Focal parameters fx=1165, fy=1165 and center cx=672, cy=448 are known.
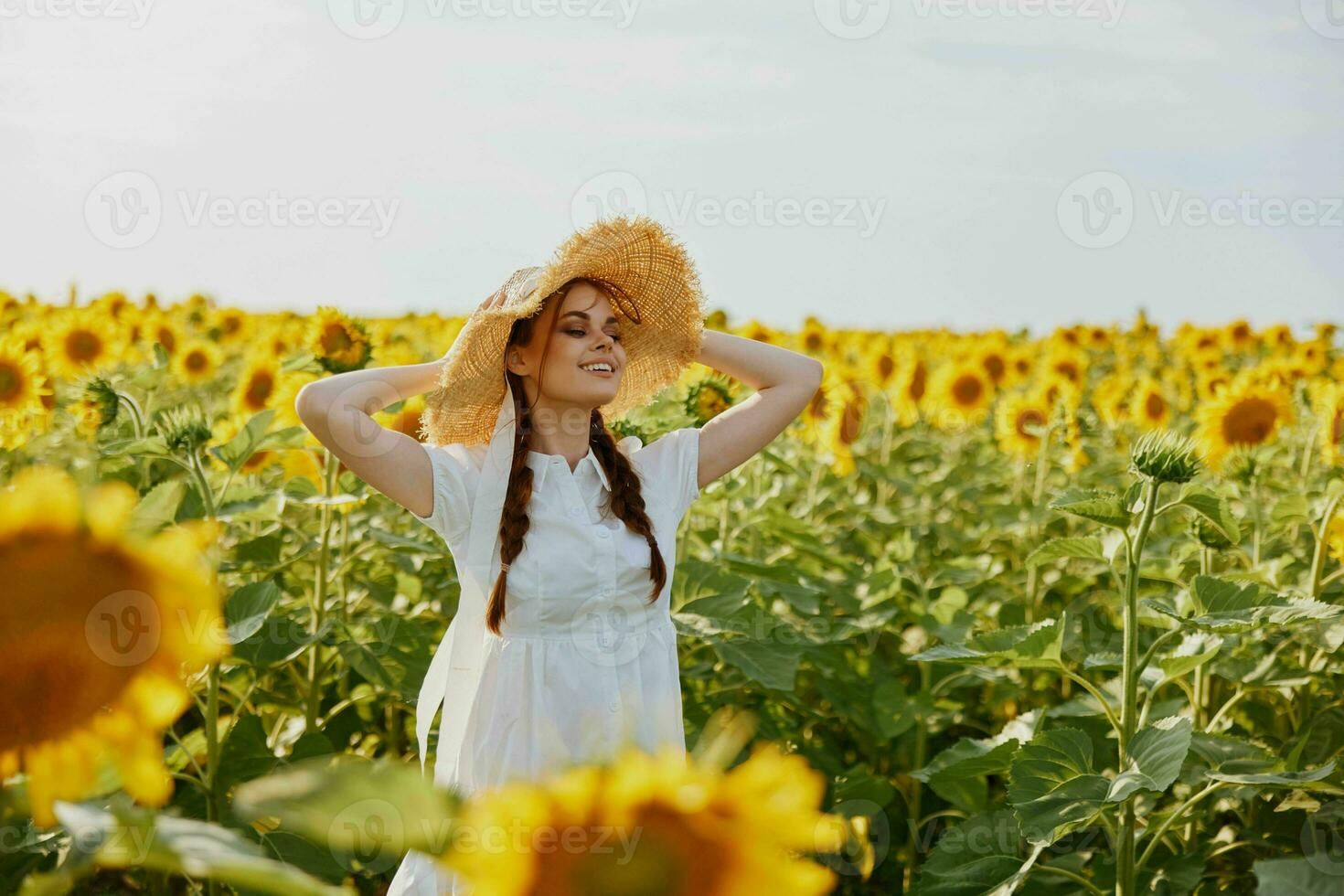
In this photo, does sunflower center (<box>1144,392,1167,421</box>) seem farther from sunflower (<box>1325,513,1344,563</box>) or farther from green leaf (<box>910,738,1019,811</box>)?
green leaf (<box>910,738,1019,811</box>)

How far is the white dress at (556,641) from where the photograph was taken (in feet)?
7.45

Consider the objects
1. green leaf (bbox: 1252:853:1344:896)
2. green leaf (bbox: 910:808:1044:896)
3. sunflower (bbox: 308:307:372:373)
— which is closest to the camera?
green leaf (bbox: 1252:853:1344:896)

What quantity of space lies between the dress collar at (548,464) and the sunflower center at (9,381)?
10.3 ft

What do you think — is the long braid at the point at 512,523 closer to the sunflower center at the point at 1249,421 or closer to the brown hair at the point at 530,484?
the brown hair at the point at 530,484

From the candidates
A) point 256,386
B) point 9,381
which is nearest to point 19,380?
point 9,381

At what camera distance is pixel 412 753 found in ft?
11.8

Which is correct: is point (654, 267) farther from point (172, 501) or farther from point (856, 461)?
point (856, 461)

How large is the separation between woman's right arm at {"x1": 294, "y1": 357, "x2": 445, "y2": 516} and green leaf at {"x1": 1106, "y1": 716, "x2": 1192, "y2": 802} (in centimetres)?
144

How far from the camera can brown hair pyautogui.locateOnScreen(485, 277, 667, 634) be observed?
90.7 inches

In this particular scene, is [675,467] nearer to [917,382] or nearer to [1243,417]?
[1243,417]

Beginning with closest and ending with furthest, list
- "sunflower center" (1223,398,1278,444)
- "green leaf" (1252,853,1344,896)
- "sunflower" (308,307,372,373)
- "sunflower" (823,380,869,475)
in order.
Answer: "green leaf" (1252,853,1344,896), "sunflower" (308,307,372,373), "sunflower center" (1223,398,1278,444), "sunflower" (823,380,869,475)

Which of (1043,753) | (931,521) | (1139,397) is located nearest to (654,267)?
(1043,753)

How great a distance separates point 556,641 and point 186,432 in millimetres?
1414

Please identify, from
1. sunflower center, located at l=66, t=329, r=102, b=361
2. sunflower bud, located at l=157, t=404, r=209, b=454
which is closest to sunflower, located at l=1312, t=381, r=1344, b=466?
sunflower bud, located at l=157, t=404, r=209, b=454
